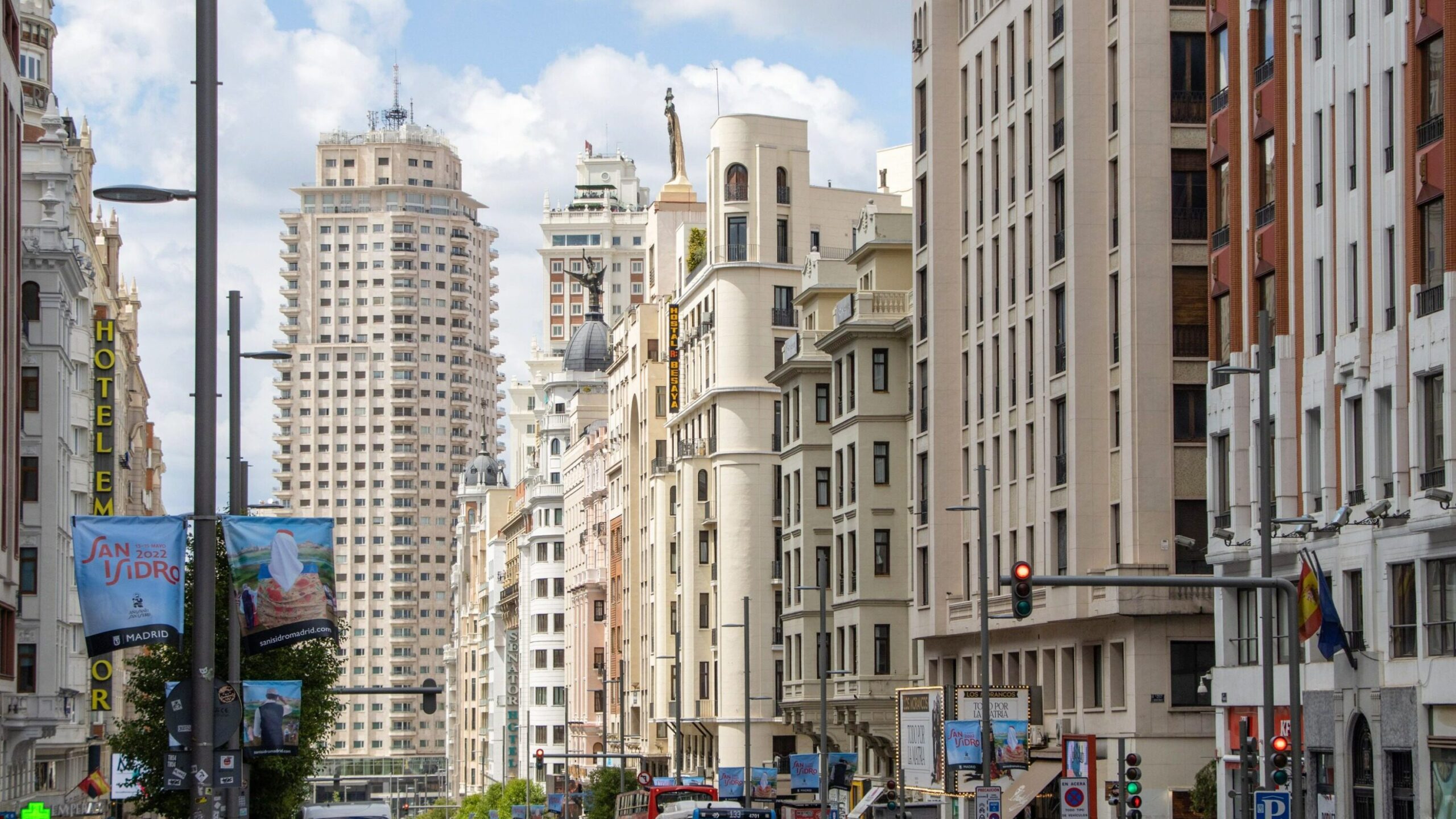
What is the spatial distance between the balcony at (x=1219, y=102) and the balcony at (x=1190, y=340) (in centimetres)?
661

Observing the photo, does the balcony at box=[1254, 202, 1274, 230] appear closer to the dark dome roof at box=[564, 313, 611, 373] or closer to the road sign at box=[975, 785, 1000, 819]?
the road sign at box=[975, 785, 1000, 819]

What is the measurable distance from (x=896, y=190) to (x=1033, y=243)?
158ft

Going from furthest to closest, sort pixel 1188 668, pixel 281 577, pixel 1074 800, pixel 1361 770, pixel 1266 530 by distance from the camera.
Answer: pixel 1188 668 → pixel 1074 800 → pixel 1361 770 → pixel 1266 530 → pixel 281 577

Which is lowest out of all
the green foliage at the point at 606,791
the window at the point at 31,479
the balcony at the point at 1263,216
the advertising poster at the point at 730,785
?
the green foliage at the point at 606,791

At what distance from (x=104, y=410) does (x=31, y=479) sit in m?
12.7

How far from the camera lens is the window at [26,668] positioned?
67500 mm

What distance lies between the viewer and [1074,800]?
157 feet

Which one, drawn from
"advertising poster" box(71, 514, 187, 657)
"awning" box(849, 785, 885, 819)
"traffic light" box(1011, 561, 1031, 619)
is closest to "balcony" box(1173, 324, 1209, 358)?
"awning" box(849, 785, 885, 819)

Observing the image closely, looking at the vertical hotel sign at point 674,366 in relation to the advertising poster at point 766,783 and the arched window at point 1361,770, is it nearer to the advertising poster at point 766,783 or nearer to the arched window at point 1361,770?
the advertising poster at point 766,783

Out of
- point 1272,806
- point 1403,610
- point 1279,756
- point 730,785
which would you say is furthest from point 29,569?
point 1272,806

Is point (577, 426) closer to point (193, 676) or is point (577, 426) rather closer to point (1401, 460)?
point (1401, 460)

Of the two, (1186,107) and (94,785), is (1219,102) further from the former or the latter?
(94,785)

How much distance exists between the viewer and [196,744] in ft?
58.1

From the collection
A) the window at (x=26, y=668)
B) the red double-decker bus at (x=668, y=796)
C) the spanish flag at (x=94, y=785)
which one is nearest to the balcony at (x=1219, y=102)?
the red double-decker bus at (x=668, y=796)
